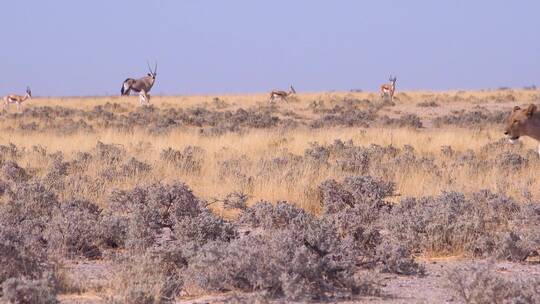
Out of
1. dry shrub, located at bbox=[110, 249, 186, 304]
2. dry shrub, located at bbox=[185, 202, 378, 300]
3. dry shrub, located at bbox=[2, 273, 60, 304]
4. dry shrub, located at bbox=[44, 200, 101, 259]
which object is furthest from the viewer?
dry shrub, located at bbox=[44, 200, 101, 259]

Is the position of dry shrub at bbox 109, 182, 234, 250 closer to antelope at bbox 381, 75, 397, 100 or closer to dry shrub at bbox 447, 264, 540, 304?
dry shrub at bbox 447, 264, 540, 304

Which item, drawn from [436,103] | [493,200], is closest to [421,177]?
[493,200]

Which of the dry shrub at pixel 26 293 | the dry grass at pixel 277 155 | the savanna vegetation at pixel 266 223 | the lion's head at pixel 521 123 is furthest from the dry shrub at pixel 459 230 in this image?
the dry shrub at pixel 26 293

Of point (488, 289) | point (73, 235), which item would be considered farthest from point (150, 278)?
point (488, 289)

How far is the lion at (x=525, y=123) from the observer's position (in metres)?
13.1

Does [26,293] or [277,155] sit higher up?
[26,293]

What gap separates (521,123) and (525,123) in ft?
0.20

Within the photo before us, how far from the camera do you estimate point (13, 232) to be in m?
7.17

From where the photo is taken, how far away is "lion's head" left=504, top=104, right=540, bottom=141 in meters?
13.2

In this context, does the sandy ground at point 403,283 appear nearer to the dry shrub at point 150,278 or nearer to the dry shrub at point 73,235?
the dry shrub at point 150,278

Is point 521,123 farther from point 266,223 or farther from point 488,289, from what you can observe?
point 488,289

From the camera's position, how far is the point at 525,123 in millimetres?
13180

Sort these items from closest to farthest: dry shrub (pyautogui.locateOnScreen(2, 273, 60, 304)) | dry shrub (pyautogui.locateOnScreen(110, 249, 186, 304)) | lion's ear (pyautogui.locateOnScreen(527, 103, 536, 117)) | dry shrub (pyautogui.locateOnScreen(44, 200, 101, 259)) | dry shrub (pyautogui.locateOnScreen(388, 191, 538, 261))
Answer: dry shrub (pyautogui.locateOnScreen(2, 273, 60, 304)), dry shrub (pyautogui.locateOnScreen(110, 249, 186, 304)), dry shrub (pyautogui.locateOnScreen(388, 191, 538, 261)), dry shrub (pyautogui.locateOnScreen(44, 200, 101, 259)), lion's ear (pyautogui.locateOnScreen(527, 103, 536, 117))


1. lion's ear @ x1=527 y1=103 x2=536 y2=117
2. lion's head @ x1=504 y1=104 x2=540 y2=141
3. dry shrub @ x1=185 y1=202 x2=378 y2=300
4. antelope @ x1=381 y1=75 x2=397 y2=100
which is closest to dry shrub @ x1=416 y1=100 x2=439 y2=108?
antelope @ x1=381 y1=75 x2=397 y2=100
